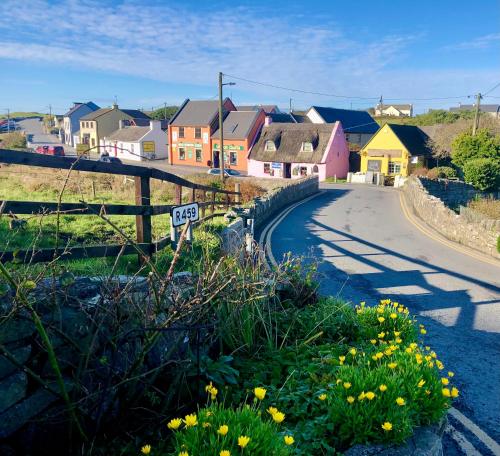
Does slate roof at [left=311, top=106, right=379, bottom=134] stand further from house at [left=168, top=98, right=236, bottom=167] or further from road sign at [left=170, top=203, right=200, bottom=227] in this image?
road sign at [left=170, top=203, right=200, bottom=227]

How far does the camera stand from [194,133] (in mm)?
60906

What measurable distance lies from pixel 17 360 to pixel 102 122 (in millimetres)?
83751

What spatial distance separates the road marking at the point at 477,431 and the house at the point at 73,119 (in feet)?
314

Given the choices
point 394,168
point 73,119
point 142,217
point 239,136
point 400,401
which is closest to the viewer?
point 400,401

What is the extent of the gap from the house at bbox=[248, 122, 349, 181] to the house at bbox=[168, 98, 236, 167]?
25.9 ft

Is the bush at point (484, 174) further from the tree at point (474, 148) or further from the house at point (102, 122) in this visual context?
the house at point (102, 122)

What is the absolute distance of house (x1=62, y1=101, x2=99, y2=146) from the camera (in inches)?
3689

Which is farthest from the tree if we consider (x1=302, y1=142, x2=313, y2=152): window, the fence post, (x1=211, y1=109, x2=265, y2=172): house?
the fence post

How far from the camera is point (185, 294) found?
4660 mm

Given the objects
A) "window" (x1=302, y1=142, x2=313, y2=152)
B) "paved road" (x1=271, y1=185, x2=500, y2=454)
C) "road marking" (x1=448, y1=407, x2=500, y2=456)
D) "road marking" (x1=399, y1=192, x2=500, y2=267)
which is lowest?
"road marking" (x1=399, y1=192, x2=500, y2=267)

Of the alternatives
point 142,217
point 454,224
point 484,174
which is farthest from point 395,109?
point 142,217

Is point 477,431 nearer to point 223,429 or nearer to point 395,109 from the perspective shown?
point 223,429

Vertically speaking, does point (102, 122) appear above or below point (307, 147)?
above

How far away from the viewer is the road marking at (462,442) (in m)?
4.43
